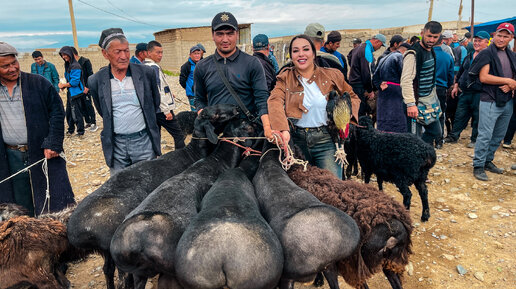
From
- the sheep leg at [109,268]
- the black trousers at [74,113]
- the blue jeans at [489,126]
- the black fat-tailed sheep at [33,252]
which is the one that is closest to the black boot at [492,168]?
the blue jeans at [489,126]

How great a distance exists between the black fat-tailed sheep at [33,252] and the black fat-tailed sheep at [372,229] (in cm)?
224

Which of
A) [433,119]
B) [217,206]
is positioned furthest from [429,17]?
[217,206]

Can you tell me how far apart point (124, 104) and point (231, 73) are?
129 centimetres

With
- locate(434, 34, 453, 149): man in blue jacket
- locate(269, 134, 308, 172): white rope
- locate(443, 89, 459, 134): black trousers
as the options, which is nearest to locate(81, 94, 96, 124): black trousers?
locate(269, 134, 308, 172): white rope

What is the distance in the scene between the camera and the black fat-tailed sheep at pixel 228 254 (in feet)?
5.67

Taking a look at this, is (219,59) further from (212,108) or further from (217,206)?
(217,206)

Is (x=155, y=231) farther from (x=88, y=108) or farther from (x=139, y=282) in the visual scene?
(x=88, y=108)

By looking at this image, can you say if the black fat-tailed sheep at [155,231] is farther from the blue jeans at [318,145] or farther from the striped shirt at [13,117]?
the striped shirt at [13,117]

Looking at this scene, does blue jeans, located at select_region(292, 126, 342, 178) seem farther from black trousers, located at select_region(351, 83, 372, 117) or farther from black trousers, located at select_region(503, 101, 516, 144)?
black trousers, located at select_region(503, 101, 516, 144)

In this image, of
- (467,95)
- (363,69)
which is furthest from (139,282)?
(467,95)

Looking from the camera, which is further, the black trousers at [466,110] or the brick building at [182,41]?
the brick building at [182,41]

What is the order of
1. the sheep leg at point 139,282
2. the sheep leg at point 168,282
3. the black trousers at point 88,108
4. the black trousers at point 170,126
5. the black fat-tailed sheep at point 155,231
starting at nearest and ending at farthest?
the black fat-tailed sheep at point 155,231 < the sheep leg at point 168,282 < the sheep leg at point 139,282 < the black trousers at point 170,126 < the black trousers at point 88,108

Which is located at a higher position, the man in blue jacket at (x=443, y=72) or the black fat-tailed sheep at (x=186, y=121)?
the man in blue jacket at (x=443, y=72)

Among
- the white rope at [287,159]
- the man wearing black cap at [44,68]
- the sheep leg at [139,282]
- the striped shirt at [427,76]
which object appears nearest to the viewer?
the sheep leg at [139,282]
